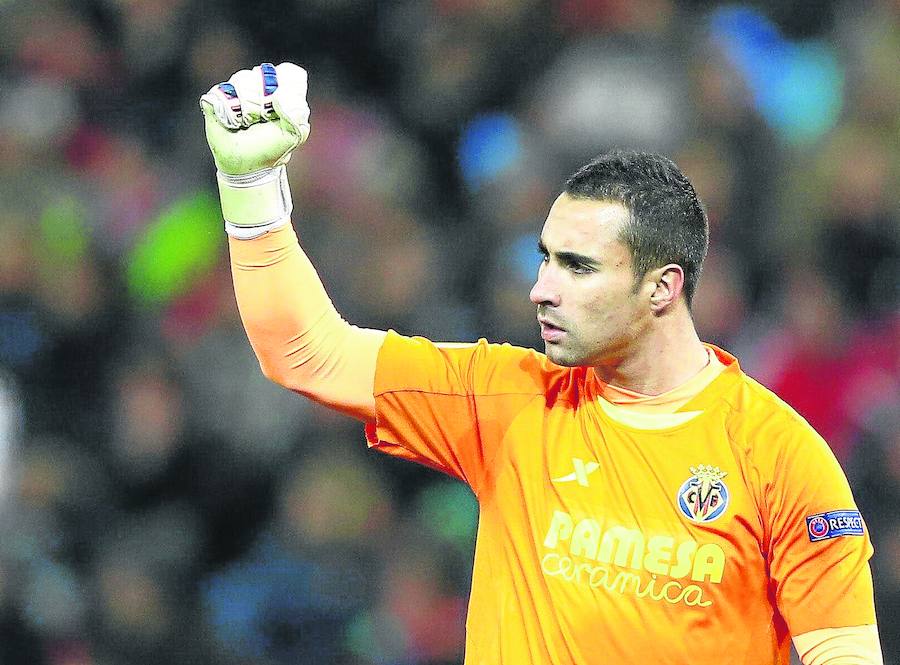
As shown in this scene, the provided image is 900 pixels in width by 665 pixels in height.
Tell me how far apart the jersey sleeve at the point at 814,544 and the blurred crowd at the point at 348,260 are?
241 centimetres

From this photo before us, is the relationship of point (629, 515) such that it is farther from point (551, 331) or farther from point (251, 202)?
point (251, 202)

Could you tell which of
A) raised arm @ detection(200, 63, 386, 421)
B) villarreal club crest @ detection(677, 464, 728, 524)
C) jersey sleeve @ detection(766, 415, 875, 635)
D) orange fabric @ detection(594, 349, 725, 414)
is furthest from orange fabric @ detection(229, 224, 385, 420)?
jersey sleeve @ detection(766, 415, 875, 635)

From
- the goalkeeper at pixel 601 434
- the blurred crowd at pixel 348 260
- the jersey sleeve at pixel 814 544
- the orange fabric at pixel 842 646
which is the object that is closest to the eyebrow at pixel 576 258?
the goalkeeper at pixel 601 434

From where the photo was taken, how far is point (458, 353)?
108 inches

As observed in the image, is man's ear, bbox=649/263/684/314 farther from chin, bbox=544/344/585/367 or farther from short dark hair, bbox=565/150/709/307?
chin, bbox=544/344/585/367

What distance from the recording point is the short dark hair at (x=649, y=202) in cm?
258

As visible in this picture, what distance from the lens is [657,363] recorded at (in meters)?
2.64

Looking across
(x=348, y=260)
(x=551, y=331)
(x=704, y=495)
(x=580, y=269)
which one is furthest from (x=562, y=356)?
(x=348, y=260)

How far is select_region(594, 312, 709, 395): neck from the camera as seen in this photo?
104 inches

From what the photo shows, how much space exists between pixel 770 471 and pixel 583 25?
322cm

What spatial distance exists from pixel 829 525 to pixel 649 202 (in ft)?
2.46

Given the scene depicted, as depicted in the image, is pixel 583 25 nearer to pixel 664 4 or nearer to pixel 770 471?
pixel 664 4

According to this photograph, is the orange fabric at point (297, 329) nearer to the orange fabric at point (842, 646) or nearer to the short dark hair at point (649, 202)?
the short dark hair at point (649, 202)

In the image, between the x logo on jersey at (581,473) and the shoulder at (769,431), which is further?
the x logo on jersey at (581,473)
